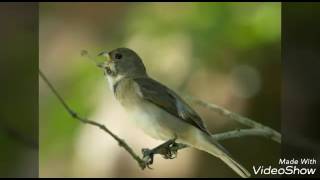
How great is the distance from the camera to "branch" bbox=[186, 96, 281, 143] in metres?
2.00

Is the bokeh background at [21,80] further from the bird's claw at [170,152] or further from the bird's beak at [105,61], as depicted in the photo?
the bird's claw at [170,152]

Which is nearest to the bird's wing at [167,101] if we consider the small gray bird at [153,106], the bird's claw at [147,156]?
the small gray bird at [153,106]

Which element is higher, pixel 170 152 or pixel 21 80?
pixel 21 80

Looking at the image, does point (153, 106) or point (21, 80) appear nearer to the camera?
point (153, 106)

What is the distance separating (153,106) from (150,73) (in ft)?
0.36

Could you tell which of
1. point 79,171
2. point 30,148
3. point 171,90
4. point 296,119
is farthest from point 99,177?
point 296,119

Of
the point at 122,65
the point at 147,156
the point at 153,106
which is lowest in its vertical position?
the point at 147,156

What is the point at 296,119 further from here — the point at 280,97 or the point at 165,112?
the point at 165,112

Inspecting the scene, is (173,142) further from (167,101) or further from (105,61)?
(105,61)

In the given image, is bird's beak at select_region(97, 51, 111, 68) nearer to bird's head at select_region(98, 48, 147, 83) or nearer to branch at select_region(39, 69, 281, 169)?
bird's head at select_region(98, 48, 147, 83)

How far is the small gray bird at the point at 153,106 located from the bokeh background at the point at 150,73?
3cm

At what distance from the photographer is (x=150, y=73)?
1968 millimetres

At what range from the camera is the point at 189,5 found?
6.37ft

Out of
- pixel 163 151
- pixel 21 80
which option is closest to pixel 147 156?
pixel 163 151
